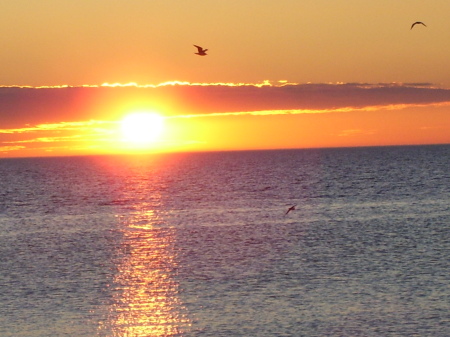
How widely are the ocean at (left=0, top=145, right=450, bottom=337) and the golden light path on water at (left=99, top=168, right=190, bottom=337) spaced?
92mm

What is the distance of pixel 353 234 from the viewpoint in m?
69.6

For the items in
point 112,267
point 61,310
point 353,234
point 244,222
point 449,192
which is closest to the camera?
point 61,310

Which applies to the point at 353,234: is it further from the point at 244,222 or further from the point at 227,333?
the point at 227,333

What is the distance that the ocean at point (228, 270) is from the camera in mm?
38688

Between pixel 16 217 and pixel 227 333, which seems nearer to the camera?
pixel 227 333

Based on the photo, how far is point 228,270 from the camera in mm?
51688

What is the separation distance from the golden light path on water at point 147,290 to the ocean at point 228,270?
0.30 ft

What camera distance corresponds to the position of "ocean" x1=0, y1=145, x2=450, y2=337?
3869 centimetres

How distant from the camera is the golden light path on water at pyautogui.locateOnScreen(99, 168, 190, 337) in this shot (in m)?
38.2

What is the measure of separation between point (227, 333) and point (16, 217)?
61.4 m

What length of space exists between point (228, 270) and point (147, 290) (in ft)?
23.7

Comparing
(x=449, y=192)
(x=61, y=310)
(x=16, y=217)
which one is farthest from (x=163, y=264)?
(x=449, y=192)

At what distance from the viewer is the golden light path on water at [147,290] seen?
38188mm

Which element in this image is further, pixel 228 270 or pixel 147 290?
pixel 228 270
